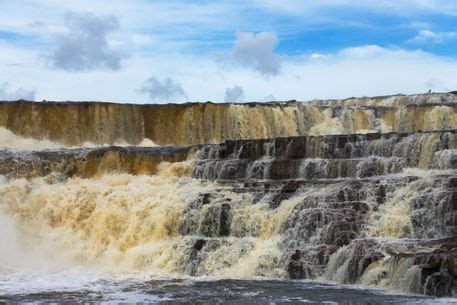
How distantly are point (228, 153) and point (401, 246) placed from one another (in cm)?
1056

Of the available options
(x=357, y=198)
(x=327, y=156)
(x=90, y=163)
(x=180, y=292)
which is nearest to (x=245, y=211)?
(x=357, y=198)

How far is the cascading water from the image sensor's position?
67.2 ft

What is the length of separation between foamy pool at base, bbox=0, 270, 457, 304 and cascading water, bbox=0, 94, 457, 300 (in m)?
0.56

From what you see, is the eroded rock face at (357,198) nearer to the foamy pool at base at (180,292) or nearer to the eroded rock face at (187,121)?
the foamy pool at base at (180,292)

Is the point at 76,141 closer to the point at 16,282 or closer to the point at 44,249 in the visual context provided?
the point at 44,249

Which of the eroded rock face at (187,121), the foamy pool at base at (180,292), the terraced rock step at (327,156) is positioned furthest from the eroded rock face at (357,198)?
the eroded rock face at (187,121)

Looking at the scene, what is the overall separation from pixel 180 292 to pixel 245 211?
17.7 feet

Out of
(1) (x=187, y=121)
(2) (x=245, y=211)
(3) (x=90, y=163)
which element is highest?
(1) (x=187, y=121)

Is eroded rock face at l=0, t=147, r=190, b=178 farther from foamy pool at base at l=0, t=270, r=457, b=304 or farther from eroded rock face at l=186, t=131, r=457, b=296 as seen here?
foamy pool at base at l=0, t=270, r=457, b=304

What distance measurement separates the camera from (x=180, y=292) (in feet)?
61.6

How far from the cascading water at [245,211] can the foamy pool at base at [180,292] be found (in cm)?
56

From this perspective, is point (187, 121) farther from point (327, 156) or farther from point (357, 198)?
point (357, 198)

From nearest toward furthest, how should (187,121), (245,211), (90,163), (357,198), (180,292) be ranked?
(180,292) → (357,198) → (245,211) → (90,163) → (187,121)

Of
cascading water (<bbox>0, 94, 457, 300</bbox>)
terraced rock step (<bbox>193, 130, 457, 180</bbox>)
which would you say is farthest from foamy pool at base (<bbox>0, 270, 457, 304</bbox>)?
terraced rock step (<bbox>193, 130, 457, 180</bbox>)
